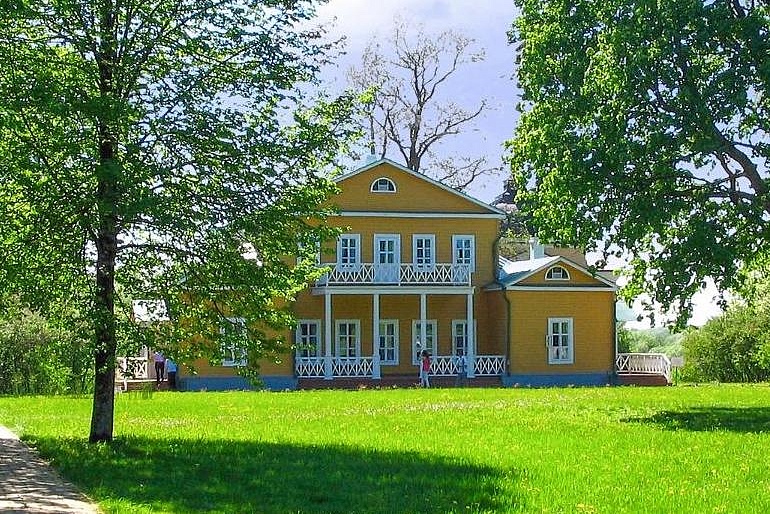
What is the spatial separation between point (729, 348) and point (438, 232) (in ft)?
45.6

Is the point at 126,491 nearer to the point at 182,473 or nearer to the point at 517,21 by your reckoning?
the point at 182,473

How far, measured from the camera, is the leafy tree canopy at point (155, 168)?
13.8 m

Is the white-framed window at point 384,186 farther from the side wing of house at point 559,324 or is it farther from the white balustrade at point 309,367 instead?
the white balustrade at point 309,367

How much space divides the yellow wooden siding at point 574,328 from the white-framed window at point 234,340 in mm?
27113

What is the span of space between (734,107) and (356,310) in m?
22.9

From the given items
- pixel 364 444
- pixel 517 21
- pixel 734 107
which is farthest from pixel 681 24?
pixel 364 444

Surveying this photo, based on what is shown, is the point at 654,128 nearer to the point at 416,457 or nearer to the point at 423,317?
the point at 416,457

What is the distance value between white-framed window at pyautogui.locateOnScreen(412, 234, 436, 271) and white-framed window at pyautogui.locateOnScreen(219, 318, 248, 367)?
85.9 feet

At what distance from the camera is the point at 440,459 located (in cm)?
1448

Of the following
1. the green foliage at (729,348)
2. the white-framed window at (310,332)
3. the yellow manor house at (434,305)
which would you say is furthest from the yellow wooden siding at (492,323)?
the green foliage at (729,348)

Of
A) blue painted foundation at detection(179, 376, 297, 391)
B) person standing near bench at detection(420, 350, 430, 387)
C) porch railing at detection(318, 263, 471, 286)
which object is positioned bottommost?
blue painted foundation at detection(179, 376, 297, 391)

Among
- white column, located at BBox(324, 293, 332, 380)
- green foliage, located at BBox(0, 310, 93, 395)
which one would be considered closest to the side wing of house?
white column, located at BBox(324, 293, 332, 380)

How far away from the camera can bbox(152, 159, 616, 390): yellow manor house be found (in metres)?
40.2

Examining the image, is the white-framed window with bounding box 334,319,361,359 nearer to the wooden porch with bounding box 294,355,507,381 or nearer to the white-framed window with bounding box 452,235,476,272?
the wooden porch with bounding box 294,355,507,381
